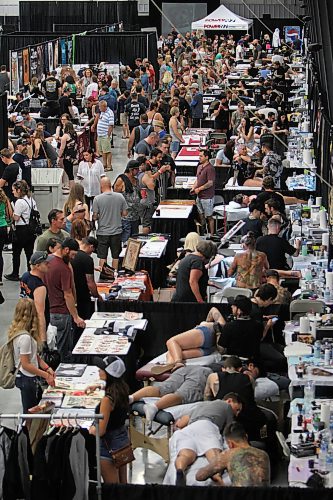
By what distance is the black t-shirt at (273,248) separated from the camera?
12.4m

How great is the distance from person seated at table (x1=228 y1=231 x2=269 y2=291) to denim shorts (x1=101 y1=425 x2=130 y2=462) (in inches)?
155

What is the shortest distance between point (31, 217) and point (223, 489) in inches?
276

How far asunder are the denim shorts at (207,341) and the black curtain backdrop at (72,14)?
34070 mm

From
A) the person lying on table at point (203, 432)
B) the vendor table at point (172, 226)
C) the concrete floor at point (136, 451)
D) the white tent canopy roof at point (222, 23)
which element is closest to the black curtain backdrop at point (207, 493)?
the person lying on table at point (203, 432)

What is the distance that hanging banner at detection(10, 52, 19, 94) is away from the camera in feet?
82.3

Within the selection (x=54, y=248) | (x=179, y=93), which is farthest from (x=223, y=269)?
(x=179, y=93)

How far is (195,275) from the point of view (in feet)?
37.5

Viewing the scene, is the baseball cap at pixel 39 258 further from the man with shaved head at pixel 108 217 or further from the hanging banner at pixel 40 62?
the hanging banner at pixel 40 62

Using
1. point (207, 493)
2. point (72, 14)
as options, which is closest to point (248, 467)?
point (207, 493)

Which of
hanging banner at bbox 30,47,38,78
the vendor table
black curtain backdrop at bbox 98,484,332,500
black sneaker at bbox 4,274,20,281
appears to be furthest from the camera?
hanging banner at bbox 30,47,38,78

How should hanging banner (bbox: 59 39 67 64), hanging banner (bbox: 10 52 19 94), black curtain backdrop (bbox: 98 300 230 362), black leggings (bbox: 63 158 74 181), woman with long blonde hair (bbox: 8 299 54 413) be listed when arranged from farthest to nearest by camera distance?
hanging banner (bbox: 59 39 67 64)
hanging banner (bbox: 10 52 19 94)
black leggings (bbox: 63 158 74 181)
black curtain backdrop (bbox: 98 300 230 362)
woman with long blonde hair (bbox: 8 299 54 413)

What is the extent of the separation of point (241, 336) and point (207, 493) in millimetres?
3102

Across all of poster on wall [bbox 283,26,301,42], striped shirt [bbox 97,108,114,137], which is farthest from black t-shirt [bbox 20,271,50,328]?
poster on wall [bbox 283,26,301,42]

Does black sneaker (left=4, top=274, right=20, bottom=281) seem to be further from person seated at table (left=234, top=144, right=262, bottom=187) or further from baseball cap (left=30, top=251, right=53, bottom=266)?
person seated at table (left=234, top=144, right=262, bottom=187)
